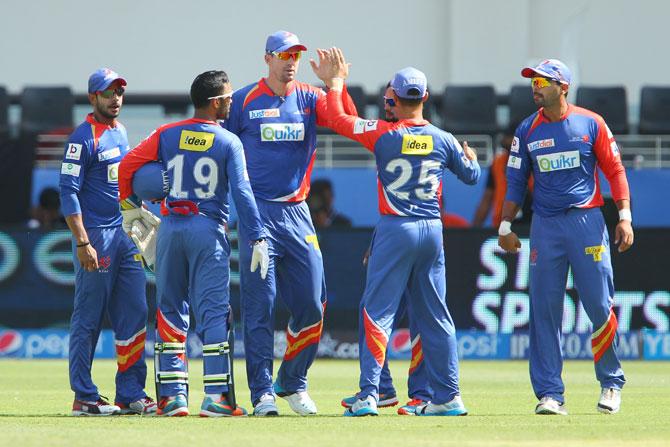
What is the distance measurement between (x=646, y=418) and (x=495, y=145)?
40.0 ft

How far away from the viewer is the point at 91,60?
2512cm

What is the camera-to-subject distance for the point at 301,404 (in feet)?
30.2

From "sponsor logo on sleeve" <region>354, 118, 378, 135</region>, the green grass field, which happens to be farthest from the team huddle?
the green grass field

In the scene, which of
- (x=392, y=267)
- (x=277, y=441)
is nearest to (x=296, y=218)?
(x=392, y=267)

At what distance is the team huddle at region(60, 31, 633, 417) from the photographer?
8.75 m

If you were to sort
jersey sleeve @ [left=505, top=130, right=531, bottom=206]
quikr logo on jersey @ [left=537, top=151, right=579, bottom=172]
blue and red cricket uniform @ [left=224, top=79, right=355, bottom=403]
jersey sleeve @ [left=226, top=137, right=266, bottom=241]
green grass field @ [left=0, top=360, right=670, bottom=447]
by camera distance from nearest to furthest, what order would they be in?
green grass field @ [left=0, top=360, right=670, bottom=447]
jersey sleeve @ [left=226, top=137, right=266, bottom=241]
blue and red cricket uniform @ [left=224, top=79, right=355, bottom=403]
quikr logo on jersey @ [left=537, top=151, right=579, bottom=172]
jersey sleeve @ [left=505, top=130, right=531, bottom=206]

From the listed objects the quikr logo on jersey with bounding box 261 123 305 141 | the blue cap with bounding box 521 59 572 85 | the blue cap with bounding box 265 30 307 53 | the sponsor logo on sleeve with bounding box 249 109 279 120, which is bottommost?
the quikr logo on jersey with bounding box 261 123 305 141

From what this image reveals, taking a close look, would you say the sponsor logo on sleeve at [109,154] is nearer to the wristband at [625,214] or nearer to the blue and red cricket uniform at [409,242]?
the blue and red cricket uniform at [409,242]

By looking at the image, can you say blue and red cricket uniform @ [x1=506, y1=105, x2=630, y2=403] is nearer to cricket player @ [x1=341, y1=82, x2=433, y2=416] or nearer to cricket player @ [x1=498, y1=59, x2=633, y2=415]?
cricket player @ [x1=498, y1=59, x2=633, y2=415]

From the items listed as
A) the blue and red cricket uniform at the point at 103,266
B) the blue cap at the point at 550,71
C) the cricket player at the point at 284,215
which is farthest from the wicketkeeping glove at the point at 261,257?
the blue cap at the point at 550,71

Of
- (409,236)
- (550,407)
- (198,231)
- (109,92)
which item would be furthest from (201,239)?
(550,407)

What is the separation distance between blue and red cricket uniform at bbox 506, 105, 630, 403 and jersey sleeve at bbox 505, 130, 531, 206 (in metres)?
0.10

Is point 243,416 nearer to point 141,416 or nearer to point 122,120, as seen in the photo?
point 141,416

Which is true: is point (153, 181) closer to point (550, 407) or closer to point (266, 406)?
point (266, 406)
